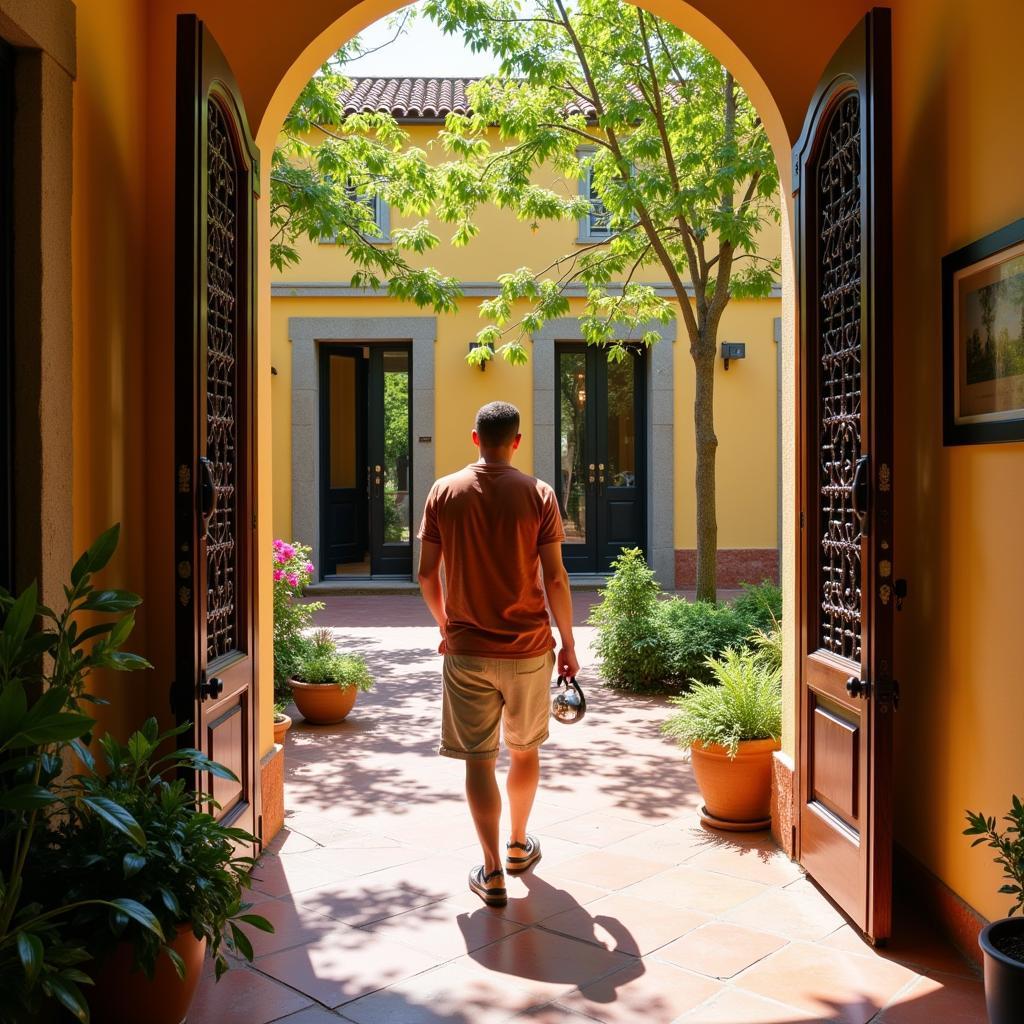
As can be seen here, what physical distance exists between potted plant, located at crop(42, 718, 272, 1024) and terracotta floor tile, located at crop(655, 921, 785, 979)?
4.66 feet

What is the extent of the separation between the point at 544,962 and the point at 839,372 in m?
2.29

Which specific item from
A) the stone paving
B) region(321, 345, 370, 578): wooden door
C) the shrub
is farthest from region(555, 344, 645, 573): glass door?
the stone paving

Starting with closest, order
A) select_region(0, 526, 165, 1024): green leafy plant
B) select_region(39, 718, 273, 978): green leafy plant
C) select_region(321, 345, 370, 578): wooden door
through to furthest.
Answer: select_region(0, 526, 165, 1024): green leafy plant → select_region(39, 718, 273, 978): green leafy plant → select_region(321, 345, 370, 578): wooden door

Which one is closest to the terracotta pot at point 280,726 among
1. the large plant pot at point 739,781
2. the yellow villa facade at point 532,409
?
the large plant pot at point 739,781

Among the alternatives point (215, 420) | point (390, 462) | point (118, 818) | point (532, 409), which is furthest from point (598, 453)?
point (118, 818)

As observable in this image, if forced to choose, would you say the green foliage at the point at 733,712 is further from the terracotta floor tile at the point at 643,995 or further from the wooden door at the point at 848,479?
the terracotta floor tile at the point at 643,995

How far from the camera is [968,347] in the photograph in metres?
3.62

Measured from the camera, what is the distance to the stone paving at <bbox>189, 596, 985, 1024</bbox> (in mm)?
3291

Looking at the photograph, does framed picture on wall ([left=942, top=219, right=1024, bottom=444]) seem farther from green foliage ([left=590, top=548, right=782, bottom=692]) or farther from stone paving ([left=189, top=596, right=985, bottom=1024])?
green foliage ([left=590, top=548, right=782, bottom=692])

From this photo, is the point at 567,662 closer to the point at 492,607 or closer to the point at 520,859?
the point at 492,607

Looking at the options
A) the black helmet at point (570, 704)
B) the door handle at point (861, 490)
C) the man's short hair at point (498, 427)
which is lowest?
the black helmet at point (570, 704)

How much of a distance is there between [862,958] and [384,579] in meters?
11.4

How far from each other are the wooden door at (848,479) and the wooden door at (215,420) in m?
2.06

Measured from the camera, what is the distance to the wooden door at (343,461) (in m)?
14.6
